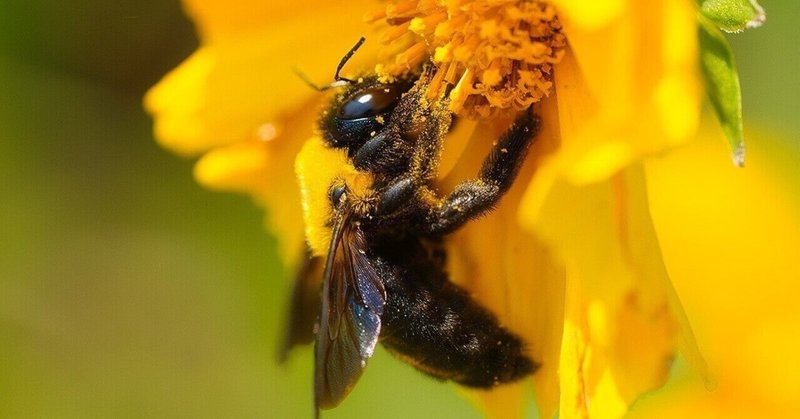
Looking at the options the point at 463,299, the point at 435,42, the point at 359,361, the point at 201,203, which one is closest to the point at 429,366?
the point at 463,299

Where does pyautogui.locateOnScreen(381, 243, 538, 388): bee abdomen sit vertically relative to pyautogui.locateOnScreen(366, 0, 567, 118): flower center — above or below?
below

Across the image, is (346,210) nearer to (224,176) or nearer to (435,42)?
(435,42)

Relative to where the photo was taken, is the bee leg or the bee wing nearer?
the bee wing

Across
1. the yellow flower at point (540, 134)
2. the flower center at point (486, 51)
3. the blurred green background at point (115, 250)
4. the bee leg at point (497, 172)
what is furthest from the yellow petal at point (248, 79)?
the blurred green background at point (115, 250)

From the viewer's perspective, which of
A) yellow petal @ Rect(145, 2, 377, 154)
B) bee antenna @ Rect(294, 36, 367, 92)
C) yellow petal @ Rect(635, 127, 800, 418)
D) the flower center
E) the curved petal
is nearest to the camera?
the curved petal

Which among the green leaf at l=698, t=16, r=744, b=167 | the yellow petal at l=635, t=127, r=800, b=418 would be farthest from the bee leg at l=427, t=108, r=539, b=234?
the yellow petal at l=635, t=127, r=800, b=418

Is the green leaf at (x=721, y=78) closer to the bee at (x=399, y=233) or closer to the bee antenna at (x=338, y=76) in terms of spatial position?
the bee at (x=399, y=233)

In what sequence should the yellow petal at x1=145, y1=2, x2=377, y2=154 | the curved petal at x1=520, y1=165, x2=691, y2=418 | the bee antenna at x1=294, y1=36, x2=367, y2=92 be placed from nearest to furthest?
the curved petal at x1=520, y1=165, x2=691, y2=418
the bee antenna at x1=294, y1=36, x2=367, y2=92
the yellow petal at x1=145, y1=2, x2=377, y2=154

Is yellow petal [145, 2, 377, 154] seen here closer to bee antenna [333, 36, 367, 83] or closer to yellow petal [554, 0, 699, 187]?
bee antenna [333, 36, 367, 83]

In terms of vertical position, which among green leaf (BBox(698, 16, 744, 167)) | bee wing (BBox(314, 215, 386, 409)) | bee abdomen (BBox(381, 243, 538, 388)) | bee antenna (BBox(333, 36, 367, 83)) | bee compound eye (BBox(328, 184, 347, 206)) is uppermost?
green leaf (BBox(698, 16, 744, 167))
